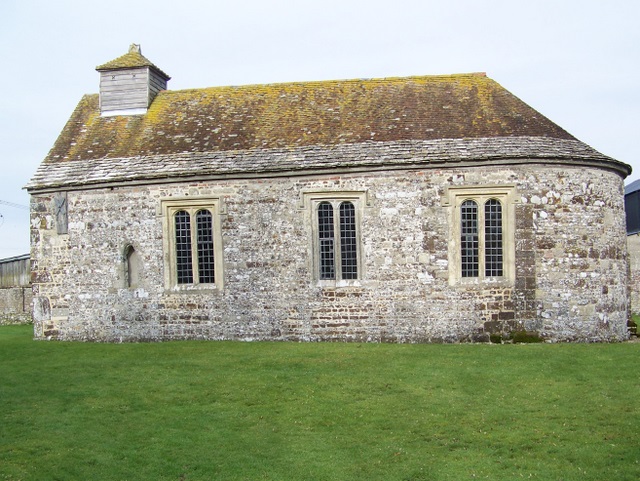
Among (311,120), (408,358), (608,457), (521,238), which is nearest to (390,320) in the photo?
(408,358)

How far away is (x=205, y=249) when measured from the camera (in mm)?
22156

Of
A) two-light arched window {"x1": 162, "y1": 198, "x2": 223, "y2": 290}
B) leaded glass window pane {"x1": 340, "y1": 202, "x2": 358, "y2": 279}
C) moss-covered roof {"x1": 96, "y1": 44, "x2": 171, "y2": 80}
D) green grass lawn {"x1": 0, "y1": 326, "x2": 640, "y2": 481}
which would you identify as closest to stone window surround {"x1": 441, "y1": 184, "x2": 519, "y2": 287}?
green grass lawn {"x1": 0, "y1": 326, "x2": 640, "y2": 481}

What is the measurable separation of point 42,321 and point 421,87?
15066mm

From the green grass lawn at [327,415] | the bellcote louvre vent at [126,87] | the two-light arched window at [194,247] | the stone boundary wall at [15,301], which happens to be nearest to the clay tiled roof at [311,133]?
the bellcote louvre vent at [126,87]

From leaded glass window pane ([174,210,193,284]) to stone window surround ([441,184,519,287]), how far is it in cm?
805

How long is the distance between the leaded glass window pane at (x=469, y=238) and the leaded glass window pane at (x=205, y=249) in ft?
25.4

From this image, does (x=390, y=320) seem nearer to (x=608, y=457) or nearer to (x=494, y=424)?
(x=494, y=424)

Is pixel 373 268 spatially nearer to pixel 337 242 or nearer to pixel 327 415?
pixel 337 242

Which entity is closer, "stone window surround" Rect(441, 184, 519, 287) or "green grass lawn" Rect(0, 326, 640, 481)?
"green grass lawn" Rect(0, 326, 640, 481)

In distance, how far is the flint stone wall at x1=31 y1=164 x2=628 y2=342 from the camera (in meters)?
20.4

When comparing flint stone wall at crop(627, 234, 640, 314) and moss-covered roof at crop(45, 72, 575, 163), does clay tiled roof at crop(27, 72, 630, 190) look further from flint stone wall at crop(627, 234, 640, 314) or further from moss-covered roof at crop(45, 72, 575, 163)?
flint stone wall at crop(627, 234, 640, 314)

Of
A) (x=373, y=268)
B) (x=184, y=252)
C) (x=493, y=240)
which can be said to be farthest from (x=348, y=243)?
(x=184, y=252)

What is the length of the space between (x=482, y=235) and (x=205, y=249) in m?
8.54

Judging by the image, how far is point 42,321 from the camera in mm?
23188
